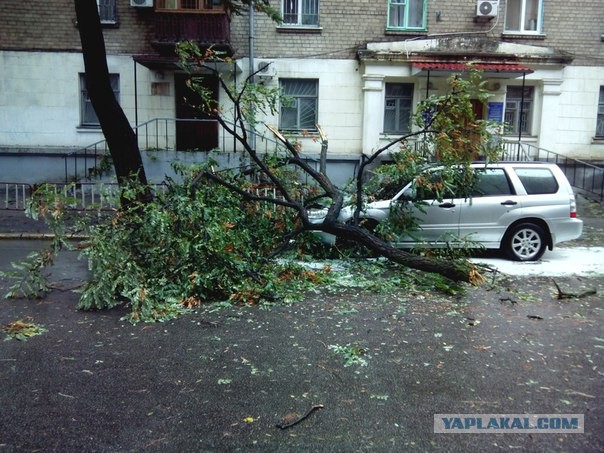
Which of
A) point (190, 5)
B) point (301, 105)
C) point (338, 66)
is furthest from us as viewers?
point (301, 105)

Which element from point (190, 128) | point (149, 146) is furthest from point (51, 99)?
point (190, 128)

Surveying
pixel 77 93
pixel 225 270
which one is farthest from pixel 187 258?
pixel 77 93

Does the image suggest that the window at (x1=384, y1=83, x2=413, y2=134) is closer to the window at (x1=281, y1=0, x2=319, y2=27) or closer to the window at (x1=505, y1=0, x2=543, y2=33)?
the window at (x1=281, y1=0, x2=319, y2=27)

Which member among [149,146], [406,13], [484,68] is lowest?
[149,146]

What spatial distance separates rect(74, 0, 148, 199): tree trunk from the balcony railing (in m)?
6.66

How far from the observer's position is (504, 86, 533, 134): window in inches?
710

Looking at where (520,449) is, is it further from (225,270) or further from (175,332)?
(225,270)

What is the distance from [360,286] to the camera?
7.33 meters

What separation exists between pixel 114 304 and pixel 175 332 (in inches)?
46.1

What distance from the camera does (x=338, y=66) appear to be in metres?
17.5

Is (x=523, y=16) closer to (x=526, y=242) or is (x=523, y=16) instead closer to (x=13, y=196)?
(x=526, y=242)

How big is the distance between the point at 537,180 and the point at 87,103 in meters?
13.6

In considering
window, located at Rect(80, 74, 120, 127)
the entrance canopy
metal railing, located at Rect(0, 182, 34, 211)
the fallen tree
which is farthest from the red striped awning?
metal railing, located at Rect(0, 182, 34, 211)

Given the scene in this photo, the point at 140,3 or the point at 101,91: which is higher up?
the point at 140,3
